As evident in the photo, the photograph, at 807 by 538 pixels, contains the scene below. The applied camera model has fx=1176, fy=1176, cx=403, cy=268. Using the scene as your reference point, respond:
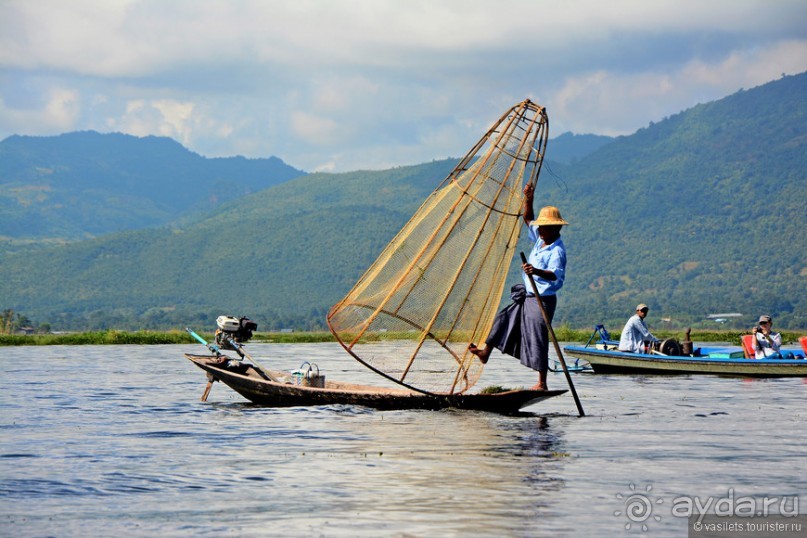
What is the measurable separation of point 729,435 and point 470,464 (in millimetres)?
4415

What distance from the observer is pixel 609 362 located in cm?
2681

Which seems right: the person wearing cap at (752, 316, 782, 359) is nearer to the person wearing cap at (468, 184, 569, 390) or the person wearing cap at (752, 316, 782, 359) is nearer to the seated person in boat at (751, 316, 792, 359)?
the seated person in boat at (751, 316, 792, 359)

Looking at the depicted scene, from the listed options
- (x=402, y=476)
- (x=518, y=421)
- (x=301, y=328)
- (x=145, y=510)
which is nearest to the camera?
(x=145, y=510)

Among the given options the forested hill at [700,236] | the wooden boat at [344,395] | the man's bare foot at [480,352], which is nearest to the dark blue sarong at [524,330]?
the man's bare foot at [480,352]

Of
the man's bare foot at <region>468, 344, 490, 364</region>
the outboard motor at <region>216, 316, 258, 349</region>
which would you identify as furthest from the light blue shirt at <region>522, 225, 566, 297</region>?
the outboard motor at <region>216, 316, 258, 349</region>

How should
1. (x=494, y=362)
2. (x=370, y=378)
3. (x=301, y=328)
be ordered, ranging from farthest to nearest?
(x=301, y=328) → (x=494, y=362) → (x=370, y=378)

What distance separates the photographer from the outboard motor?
59.0ft

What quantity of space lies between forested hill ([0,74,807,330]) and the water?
3934 inches

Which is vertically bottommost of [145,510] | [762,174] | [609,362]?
[145,510]

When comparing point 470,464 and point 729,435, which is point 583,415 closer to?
point 729,435

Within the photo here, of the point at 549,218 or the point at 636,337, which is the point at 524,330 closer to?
the point at 549,218

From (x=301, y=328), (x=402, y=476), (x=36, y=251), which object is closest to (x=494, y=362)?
(x=402, y=476)

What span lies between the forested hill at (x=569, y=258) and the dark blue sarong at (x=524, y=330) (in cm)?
10197

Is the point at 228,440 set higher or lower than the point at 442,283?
lower
